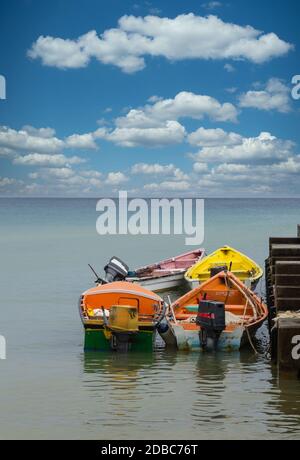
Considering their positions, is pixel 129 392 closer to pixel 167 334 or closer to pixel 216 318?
pixel 216 318

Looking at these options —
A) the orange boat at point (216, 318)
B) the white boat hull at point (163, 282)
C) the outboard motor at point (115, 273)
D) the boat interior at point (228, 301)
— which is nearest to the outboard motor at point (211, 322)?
the orange boat at point (216, 318)

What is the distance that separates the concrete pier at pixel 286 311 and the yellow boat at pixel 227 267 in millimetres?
7013

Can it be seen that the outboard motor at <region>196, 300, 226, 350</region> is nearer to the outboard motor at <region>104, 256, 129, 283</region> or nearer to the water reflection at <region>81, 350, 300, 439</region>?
the water reflection at <region>81, 350, 300, 439</region>

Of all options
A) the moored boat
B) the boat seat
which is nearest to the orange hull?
the boat seat

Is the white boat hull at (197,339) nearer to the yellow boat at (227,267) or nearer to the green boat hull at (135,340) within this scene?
the green boat hull at (135,340)

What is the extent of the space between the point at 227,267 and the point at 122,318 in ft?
43.5

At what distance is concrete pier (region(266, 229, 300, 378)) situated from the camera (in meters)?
16.7

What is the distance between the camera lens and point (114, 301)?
22000 millimetres

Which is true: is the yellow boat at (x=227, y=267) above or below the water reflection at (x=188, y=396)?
above

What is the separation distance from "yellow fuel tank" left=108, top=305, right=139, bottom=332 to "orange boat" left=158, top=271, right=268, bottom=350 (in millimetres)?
1231

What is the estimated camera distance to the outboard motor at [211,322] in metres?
20.1

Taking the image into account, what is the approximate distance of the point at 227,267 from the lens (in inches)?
1289
